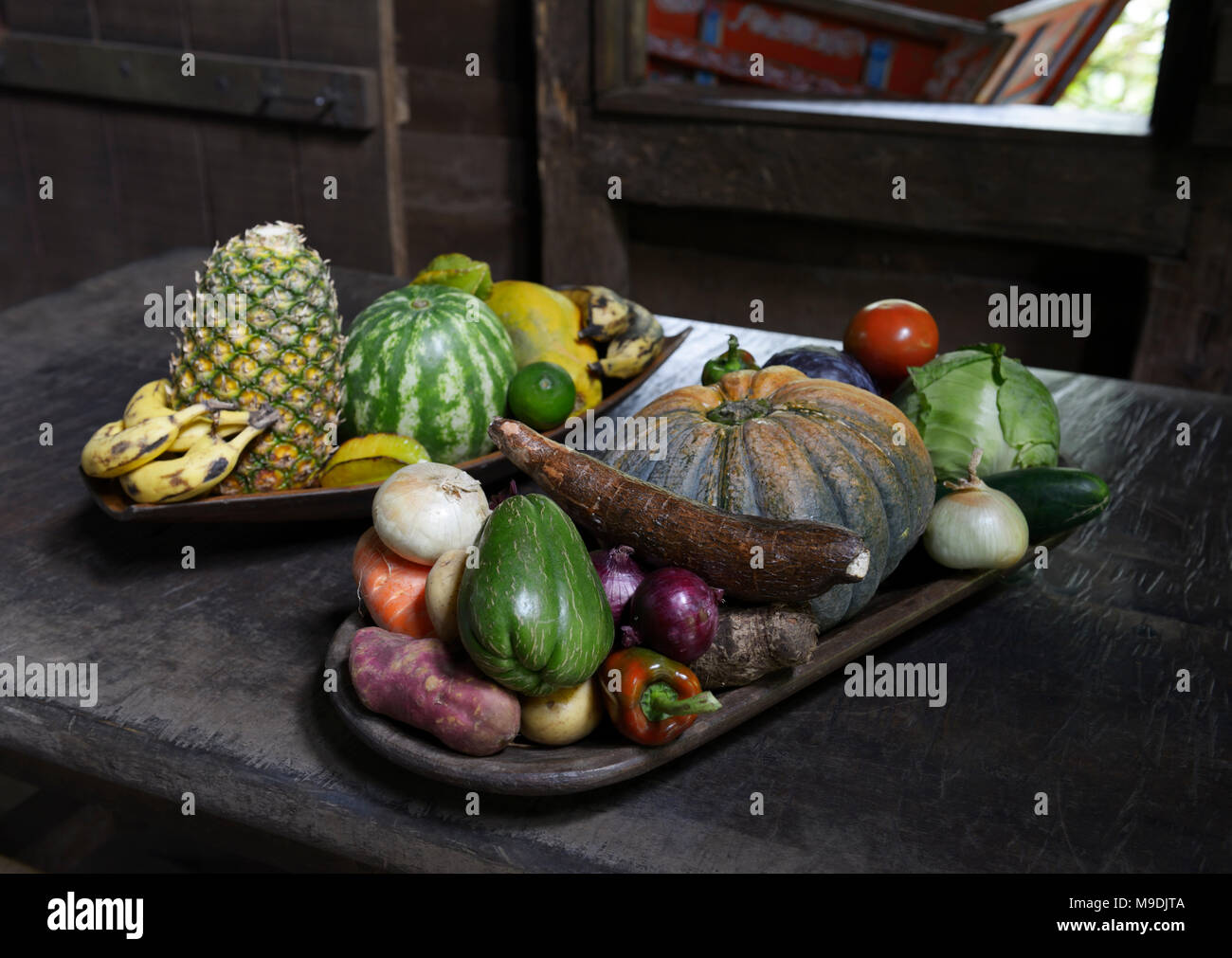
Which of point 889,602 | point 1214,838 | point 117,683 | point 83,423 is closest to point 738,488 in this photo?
point 889,602

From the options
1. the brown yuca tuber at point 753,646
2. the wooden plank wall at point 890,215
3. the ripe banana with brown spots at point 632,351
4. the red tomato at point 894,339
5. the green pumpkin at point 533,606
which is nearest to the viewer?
the green pumpkin at point 533,606

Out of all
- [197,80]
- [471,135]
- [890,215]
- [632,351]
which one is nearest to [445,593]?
[632,351]

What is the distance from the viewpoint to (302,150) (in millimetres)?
3393

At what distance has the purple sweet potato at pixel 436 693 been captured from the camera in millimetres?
851

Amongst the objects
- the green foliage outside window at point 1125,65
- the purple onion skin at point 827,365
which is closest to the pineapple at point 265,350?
the purple onion skin at point 827,365

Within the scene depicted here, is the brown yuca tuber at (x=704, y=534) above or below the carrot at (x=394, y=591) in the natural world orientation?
above

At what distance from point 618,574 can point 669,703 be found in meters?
0.15

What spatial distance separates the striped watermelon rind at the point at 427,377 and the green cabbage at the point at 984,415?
55 centimetres

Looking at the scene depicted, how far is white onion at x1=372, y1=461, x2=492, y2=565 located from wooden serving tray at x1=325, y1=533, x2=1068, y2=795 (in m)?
0.10

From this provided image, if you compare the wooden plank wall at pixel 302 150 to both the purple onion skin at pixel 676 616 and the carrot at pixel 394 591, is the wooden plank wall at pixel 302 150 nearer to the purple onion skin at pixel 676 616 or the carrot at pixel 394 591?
the carrot at pixel 394 591

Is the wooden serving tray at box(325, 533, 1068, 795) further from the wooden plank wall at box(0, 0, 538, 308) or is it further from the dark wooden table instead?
the wooden plank wall at box(0, 0, 538, 308)

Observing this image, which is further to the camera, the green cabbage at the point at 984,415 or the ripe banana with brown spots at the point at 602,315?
the ripe banana with brown spots at the point at 602,315

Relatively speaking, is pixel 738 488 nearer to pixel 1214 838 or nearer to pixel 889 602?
pixel 889 602

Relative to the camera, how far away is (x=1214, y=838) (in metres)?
0.89
